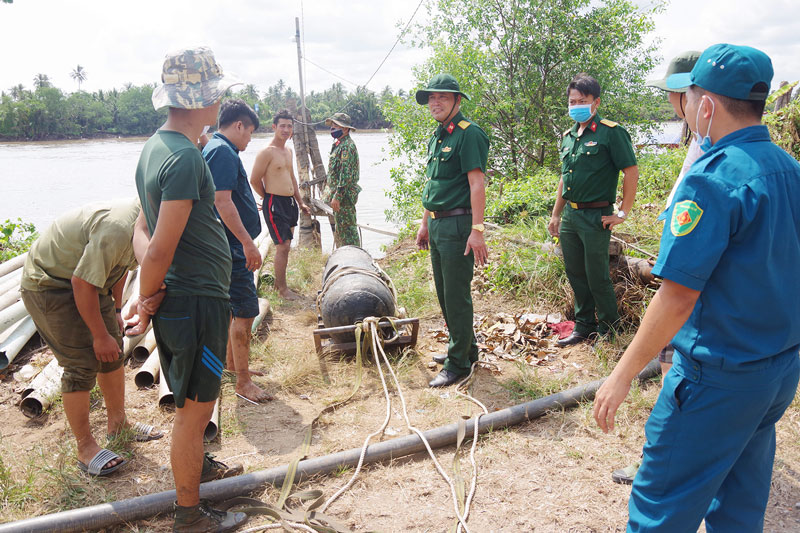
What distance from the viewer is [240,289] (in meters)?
3.89

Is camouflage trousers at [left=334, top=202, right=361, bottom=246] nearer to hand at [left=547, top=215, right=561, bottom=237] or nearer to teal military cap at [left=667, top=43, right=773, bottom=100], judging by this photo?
hand at [left=547, top=215, right=561, bottom=237]

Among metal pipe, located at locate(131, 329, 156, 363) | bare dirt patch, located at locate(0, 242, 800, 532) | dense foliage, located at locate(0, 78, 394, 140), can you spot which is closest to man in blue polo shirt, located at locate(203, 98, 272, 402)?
bare dirt patch, located at locate(0, 242, 800, 532)

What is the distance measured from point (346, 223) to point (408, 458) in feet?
15.7

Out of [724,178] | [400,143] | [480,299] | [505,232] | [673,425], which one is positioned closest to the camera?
[724,178]

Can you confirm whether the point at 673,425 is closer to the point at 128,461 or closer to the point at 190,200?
the point at 190,200

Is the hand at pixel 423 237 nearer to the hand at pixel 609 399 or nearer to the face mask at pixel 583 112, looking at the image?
the face mask at pixel 583 112

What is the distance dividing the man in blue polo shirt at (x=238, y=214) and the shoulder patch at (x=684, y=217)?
8.63 ft

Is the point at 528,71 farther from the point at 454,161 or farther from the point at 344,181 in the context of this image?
the point at 454,161

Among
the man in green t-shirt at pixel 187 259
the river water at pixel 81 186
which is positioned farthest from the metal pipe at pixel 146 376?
the river water at pixel 81 186

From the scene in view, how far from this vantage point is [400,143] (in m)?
10.9

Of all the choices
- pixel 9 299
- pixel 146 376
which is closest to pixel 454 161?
pixel 146 376

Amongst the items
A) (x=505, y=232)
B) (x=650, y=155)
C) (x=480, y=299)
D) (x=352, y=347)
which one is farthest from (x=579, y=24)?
(x=352, y=347)

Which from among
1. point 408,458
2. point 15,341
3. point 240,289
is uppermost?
point 240,289

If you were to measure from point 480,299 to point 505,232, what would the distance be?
45.8 inches
